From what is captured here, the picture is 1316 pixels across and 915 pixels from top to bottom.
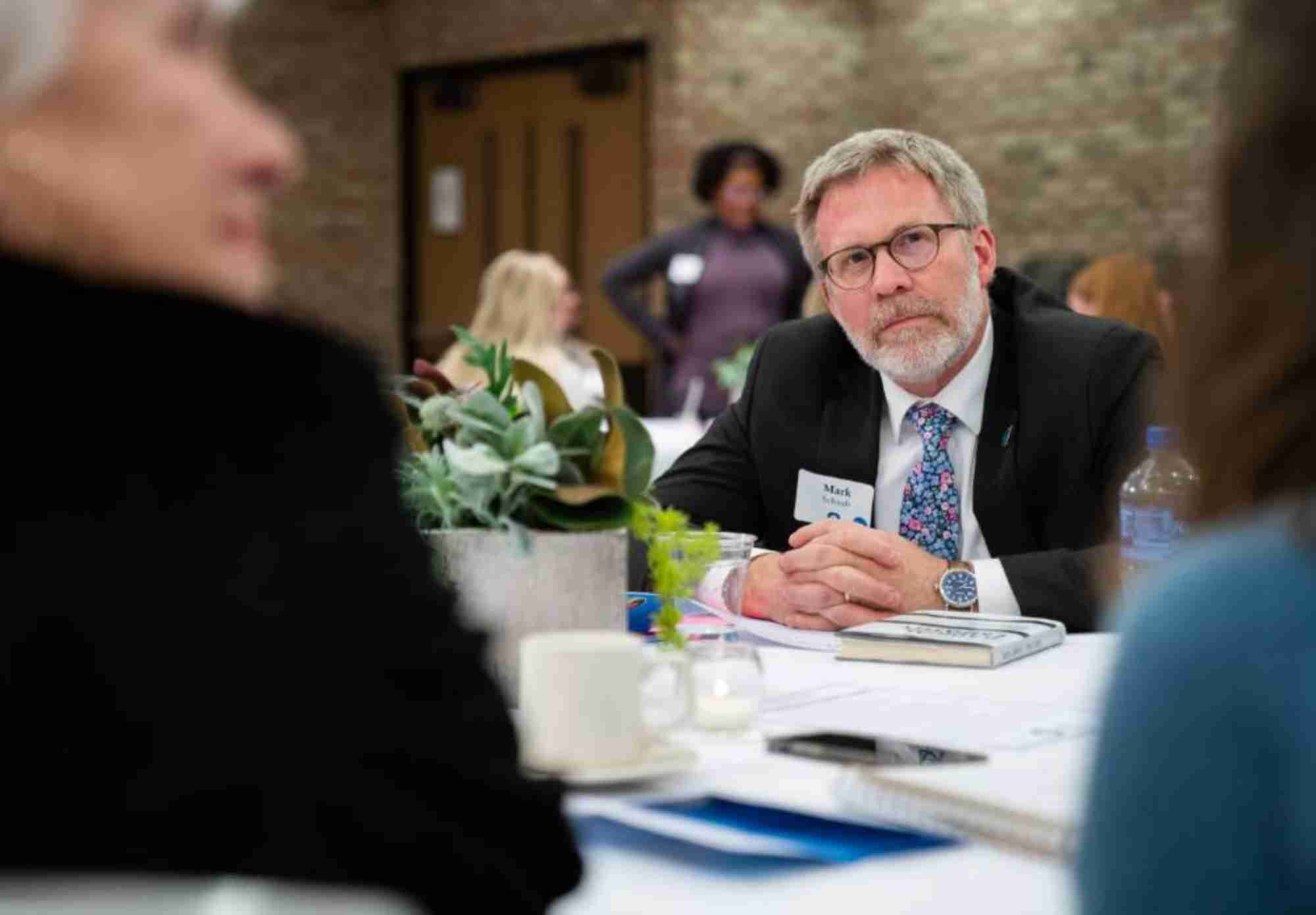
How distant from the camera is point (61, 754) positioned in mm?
710

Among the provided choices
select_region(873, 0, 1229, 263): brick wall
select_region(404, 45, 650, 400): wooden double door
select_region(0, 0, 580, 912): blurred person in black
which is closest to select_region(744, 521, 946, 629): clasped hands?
select_region(0, 0, 580, 912): blurred person in black

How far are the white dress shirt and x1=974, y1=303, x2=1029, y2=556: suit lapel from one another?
0.02 meters

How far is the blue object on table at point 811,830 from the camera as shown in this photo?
3.66ft

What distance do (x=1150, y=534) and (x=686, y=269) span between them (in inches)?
221

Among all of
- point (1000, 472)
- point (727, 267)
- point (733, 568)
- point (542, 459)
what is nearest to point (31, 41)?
point (542, 459)

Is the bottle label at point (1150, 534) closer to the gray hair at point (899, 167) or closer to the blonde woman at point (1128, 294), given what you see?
the gray hair at point (899, 167)

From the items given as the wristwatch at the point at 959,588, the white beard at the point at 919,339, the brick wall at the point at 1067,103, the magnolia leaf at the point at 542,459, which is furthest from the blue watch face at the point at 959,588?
the brick wall at the point at 1067,103

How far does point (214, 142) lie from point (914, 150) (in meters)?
2.07

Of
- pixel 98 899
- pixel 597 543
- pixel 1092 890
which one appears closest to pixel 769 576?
pixel 597 543

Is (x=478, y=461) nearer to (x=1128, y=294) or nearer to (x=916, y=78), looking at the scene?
(x=1128, y=294)

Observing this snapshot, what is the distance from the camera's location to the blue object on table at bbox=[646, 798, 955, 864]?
1114 millimetres

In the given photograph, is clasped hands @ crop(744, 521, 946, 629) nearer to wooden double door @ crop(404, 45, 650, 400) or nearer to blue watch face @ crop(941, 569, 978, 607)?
blue watch face @ crop(941, 569, 978, 607)

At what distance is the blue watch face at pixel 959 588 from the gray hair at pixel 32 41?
173 cm

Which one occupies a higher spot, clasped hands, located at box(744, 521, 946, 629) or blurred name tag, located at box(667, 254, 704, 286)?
blurred name tag, located at box(667, 254, 704, 286)
